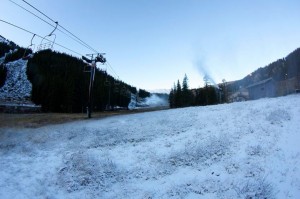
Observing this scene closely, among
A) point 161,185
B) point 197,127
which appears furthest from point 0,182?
point 197,127

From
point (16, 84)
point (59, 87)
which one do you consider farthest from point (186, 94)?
point (16, 84)

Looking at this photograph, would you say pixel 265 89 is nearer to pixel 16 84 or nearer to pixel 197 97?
pixel 197 97

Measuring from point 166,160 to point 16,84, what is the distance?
75675 mm

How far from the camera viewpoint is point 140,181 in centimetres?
1545

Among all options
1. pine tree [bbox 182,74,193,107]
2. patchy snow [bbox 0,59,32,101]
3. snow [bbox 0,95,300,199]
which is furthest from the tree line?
snow [bbox 0,95,300,199]

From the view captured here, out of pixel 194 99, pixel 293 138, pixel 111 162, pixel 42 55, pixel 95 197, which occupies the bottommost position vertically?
pixel 95 197

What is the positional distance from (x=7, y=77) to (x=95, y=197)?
81.9 m

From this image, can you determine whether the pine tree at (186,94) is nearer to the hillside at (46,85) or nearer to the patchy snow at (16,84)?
the hillside at (46,85)

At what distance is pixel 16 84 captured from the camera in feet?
265

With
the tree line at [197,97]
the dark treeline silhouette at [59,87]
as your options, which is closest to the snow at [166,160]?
the dark treeline silhouette at [59,87]

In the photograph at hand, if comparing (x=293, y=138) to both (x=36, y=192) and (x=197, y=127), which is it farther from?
(x=36, y=192)

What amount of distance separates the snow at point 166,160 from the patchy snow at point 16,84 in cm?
5371

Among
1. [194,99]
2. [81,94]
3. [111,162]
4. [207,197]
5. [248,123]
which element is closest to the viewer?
[207,197]

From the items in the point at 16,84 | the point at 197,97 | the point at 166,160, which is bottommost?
the point at 166,160
